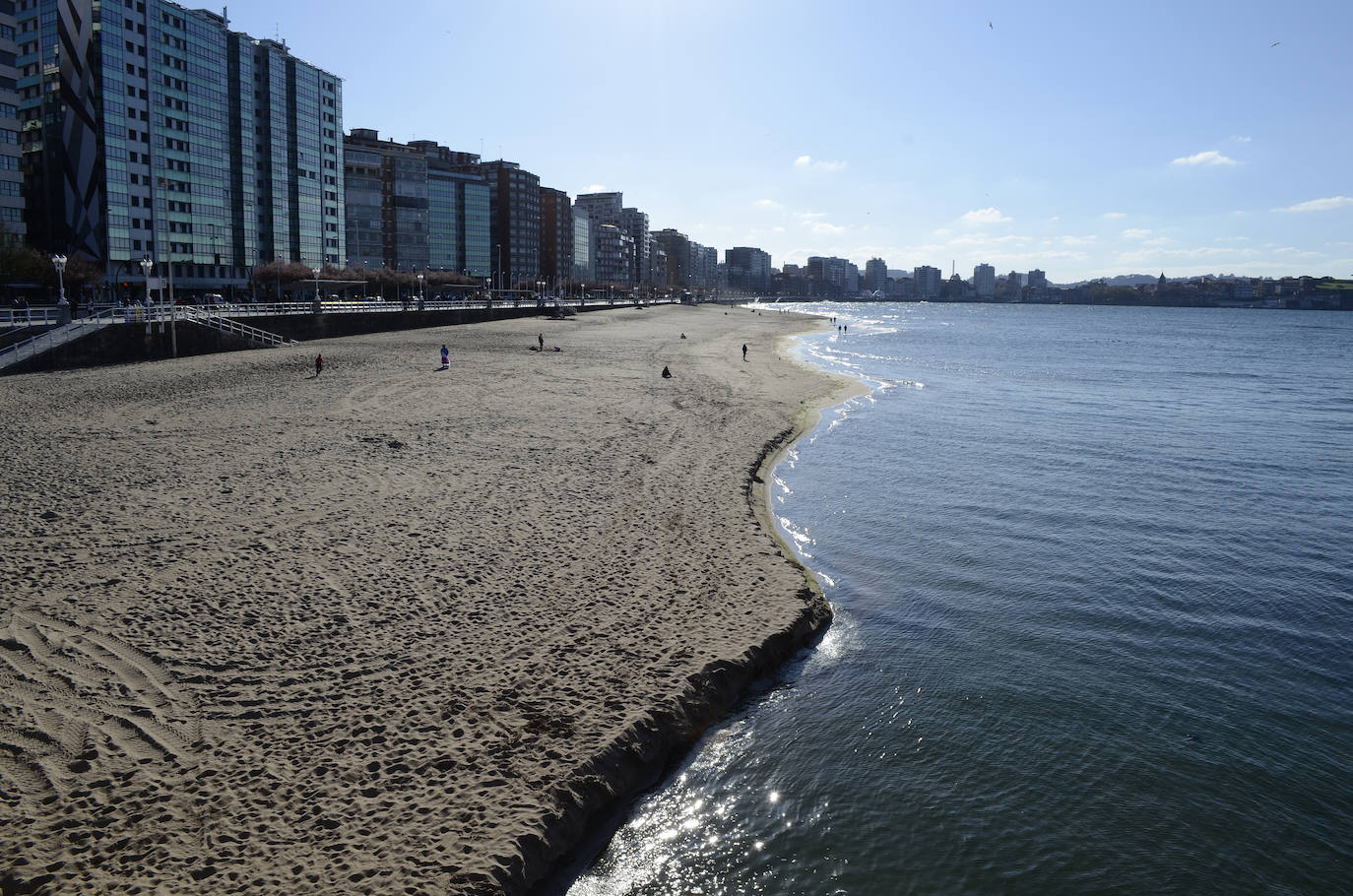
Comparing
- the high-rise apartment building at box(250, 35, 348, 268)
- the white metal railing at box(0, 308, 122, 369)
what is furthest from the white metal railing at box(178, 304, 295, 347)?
the high-rise apartment building at box(250, 35, 348, 268)

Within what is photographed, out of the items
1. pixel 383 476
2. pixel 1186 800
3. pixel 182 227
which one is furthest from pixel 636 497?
pixel 182 227

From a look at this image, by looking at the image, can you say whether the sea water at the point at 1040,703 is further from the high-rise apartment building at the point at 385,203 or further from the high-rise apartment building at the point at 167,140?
the high-rise apartment building at the point at 385,203

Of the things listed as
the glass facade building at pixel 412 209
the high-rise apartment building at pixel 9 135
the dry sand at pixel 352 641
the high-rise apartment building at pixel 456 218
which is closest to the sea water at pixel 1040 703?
the dry sand at pixel 352 641

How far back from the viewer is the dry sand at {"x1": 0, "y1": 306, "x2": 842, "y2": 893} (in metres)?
7.12

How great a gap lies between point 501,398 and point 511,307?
54.6 m

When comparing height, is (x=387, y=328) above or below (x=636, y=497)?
above

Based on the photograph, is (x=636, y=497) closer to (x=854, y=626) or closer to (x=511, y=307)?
(x=854, y=626)

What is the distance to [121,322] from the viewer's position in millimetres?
36562

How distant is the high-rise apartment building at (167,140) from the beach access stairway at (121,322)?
23171mm

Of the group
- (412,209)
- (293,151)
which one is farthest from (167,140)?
(412,209)

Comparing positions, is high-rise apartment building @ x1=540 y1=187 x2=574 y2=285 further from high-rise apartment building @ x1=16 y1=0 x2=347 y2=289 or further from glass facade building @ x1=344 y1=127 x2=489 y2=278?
high-rise apartment building @ x1=16 y1=0 x2=347 y2=289

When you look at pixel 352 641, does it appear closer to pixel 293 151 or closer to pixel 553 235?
pixel 293 151

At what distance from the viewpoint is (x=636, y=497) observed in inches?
702

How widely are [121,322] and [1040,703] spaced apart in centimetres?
3877
